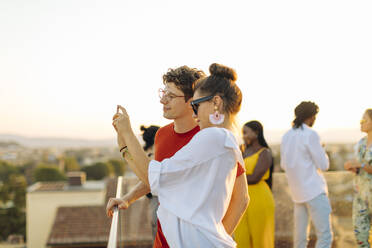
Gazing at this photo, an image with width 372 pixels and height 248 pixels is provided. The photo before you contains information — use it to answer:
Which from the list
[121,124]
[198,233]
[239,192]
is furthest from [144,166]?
[239,192]

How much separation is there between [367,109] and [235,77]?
2.94 metres

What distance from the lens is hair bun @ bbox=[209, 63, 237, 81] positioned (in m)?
1.74

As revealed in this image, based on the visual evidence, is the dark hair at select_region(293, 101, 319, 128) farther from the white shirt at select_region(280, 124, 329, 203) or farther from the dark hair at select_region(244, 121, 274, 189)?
the dark hair at select_region(244, 121, 274, 189)

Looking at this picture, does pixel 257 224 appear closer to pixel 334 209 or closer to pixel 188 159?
pixel 334 209

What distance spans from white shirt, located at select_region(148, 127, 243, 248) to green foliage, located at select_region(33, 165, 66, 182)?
80547mm

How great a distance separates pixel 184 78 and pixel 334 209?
389 centimetres

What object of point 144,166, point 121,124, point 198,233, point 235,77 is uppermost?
point 235,77

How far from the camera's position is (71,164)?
95062 millimetres

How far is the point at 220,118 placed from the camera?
165cm

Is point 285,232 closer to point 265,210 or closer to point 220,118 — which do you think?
point 265,210

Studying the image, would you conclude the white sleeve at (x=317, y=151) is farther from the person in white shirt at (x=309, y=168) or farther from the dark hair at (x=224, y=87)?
the dark hair at (x=224, y=87)

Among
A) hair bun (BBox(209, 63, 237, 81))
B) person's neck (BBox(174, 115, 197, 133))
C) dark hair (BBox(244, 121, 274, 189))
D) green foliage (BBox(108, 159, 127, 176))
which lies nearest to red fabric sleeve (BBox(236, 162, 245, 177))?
hair bun (BBox(209, 63, 237, 81))

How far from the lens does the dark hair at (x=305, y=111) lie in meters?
4.11

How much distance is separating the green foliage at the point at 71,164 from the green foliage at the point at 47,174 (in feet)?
41.2
